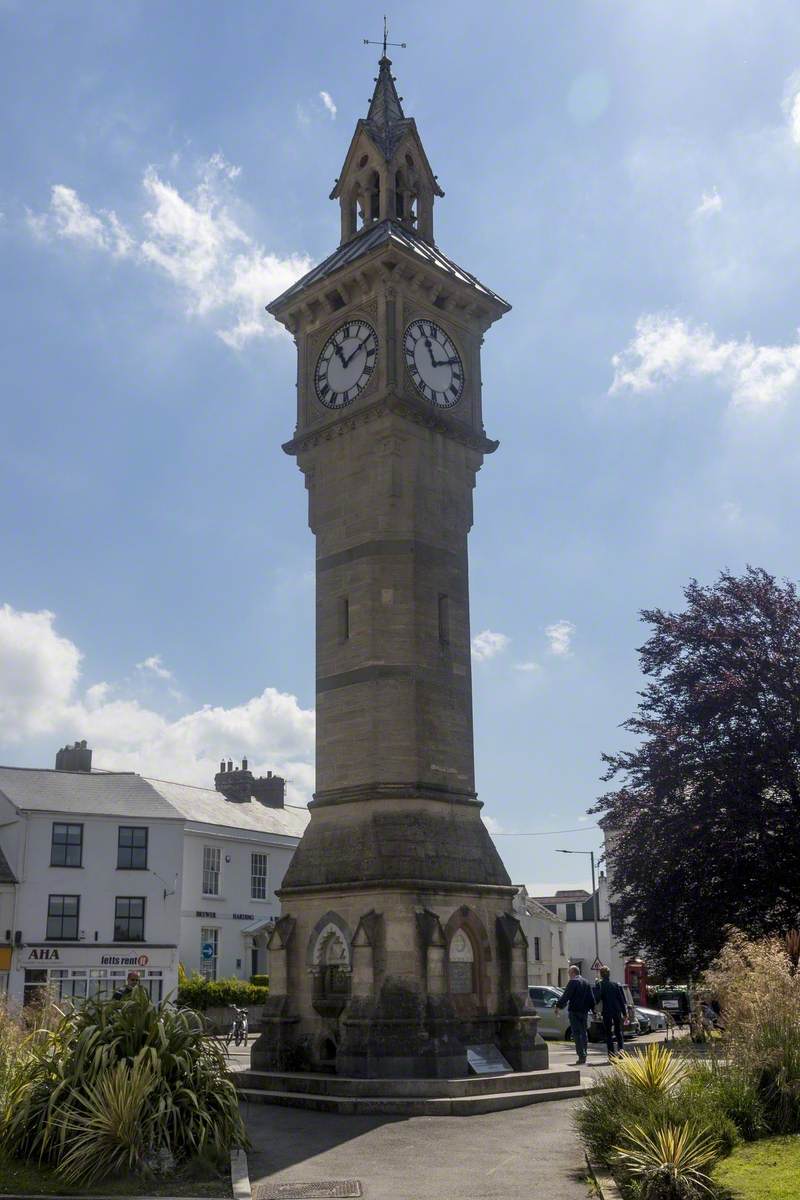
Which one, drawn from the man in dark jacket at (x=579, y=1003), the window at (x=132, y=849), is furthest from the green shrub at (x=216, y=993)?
the man in dark jacket at (x=579, y=1003)

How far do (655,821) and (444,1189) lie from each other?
16478 millimetres

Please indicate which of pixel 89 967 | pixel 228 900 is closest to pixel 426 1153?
pixel 89 967

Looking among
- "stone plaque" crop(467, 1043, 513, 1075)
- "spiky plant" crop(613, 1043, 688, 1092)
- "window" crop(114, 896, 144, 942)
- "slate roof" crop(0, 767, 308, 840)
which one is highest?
"slate roof" crop(0, 767, 308, 840)

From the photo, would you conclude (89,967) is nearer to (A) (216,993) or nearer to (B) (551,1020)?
(A) (216,993)

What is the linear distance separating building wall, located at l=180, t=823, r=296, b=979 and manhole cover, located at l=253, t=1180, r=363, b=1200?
98.7 ft

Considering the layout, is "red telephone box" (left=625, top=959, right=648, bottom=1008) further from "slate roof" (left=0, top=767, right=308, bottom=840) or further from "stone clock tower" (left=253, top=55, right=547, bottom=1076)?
"stone clock tower" (left=253, top=55, right=547, bottom=1076)

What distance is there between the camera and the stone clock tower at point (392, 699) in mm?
19031

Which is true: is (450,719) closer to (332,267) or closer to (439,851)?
(439,851)

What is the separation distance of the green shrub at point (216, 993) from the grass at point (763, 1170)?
2789cm

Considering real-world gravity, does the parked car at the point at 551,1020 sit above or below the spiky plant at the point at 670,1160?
below

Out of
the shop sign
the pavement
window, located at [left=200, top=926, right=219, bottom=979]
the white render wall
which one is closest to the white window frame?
the white render wall

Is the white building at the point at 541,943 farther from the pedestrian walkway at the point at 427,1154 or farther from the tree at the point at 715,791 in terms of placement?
the pedestrian walkway at the point at 427,1154

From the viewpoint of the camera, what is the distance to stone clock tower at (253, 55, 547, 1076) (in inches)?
749

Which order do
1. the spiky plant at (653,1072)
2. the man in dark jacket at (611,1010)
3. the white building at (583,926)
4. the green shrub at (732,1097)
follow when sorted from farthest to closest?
the white building at (583,926), the man in dark jacket at (611,1010), the spiky plant at (653,1072), the green shrub at (732,1097)
